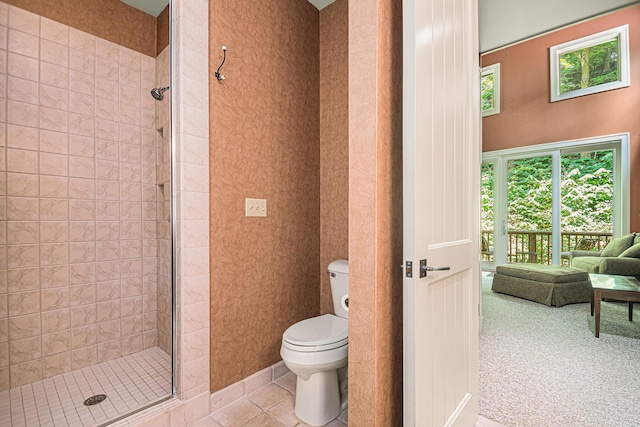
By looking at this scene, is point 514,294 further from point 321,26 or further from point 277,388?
point 321,26

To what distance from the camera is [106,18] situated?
211 centimetres

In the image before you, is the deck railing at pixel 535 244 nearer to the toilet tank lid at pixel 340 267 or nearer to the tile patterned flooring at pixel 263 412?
the toilet tank lid at pixel 340 267

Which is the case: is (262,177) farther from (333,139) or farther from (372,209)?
(372,209)

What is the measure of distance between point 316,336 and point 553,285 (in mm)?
3145

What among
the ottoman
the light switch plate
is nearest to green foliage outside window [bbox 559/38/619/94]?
the ottoman

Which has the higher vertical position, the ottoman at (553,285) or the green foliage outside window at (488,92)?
the green foliage outside window at (488,92)

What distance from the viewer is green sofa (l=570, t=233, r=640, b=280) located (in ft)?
10.5

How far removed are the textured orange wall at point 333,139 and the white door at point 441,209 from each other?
3.01 feet

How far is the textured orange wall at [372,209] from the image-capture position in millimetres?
1153

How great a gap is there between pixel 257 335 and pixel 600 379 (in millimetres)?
2225

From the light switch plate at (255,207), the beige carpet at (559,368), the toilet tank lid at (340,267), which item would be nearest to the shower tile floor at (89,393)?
the light switch plate at (255,207)

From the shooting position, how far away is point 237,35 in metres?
1.85

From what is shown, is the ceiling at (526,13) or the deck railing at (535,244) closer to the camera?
the ceiling at (526,13)

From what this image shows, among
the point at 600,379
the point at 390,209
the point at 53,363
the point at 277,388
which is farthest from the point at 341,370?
the point at 53,363
